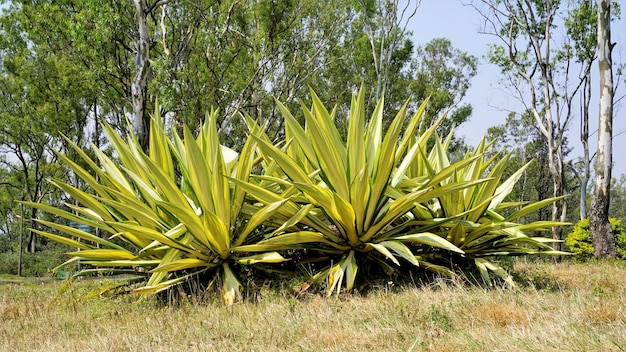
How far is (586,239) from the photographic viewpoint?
671 inches

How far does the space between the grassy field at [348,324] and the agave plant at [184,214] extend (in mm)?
411

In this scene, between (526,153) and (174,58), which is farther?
(526,153)

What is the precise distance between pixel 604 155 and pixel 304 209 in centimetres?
1008

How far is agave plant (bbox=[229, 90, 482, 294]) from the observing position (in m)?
4.80

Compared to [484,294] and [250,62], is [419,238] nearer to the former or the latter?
[484,294]

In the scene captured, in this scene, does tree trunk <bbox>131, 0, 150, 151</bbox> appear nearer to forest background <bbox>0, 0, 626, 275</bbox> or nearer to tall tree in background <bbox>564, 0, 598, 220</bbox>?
forest background <bbox>0, 0, 626, 275</bbox>

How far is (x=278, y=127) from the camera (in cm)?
2767

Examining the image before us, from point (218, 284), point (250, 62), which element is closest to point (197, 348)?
point (218, 284)

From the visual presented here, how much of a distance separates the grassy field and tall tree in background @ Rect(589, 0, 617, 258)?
24.6 feet

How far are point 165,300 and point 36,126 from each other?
22695 millimetres

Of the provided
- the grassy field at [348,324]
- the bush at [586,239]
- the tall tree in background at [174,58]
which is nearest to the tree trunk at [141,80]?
the tall tree in background at [174,58]

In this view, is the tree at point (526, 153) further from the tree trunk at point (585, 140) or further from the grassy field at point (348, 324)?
the grassy field at point (348, 324)

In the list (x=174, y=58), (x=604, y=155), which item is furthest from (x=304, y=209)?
(x=174, y=58)

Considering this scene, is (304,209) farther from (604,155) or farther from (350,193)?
(604,155)
